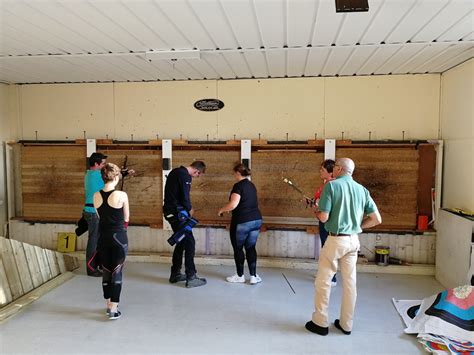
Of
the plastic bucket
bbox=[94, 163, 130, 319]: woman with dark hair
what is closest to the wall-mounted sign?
bbox=[94, 163, 130, 319]: woman with dark hair

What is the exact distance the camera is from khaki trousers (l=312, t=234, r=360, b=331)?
2963 millimetres

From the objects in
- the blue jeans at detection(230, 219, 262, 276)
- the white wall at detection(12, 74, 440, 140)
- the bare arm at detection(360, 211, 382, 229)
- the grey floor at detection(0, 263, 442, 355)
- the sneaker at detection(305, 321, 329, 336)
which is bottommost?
the grey floor at detection(0, 263, 442, 355)

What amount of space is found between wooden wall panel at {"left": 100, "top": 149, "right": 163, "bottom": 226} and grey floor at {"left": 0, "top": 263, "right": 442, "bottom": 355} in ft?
3.31

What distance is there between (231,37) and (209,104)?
1.88 metres

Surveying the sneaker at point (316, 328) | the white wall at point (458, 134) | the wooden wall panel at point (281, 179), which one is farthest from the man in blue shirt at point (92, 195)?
the white wall at point (458, 134)

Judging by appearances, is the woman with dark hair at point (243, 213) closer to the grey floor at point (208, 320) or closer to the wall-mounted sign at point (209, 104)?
the grey floor at point (208, 320)

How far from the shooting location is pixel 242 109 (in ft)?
16.3

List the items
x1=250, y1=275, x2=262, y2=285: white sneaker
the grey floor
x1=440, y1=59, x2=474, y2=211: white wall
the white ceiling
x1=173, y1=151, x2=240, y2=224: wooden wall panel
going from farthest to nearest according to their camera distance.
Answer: x1=173, y1=151, x2=240, y2=224: wooden wall panel < x1=250, y1=275, x2=262, y2=285: white sneaker < x1=440, y1=59, x2=474, y2=211: white wall < the grey floor < the white ceiling

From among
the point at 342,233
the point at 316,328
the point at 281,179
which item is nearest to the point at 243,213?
the point at 281,179

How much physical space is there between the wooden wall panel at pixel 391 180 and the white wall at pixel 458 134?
1.36ft

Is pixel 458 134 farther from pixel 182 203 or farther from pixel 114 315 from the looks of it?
pixel 114 315

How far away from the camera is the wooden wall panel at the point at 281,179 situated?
484cm

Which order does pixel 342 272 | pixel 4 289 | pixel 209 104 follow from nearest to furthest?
pixel 342 272 < pixel 4 289 < pixel 209 104

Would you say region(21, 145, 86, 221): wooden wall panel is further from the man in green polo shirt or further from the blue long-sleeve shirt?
the man in green polo shirt
